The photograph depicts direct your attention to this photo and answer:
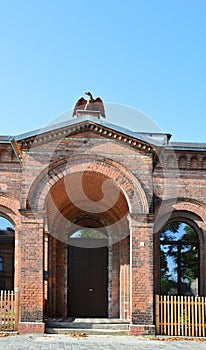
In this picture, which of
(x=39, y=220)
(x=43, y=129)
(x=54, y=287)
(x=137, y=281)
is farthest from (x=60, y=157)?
(x=54, y=287)

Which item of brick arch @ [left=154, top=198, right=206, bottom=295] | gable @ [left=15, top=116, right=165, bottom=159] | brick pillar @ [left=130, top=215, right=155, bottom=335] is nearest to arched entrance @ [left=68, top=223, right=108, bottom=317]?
brick arch @ [left=154, top=198, right=206, bottom=295]

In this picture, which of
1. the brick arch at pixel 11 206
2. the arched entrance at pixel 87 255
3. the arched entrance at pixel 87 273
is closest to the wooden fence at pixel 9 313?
the arched entrance at pixel 87 255

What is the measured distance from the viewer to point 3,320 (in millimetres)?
16172

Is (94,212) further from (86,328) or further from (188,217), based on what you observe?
(86,328)

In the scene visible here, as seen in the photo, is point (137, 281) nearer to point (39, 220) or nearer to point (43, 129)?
point (39, 220)

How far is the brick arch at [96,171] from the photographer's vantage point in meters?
16.1

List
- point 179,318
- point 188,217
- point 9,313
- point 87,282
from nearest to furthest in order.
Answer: point 9,313, point 179,318, point 188,217, point 87,282

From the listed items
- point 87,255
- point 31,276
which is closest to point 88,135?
point 31,276

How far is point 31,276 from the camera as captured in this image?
1559cm

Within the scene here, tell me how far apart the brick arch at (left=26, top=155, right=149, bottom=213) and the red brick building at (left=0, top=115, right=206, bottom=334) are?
0.03m

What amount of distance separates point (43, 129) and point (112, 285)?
7.06m

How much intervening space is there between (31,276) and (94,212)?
19.0 ft

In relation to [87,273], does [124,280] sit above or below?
below

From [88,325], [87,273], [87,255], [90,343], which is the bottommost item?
[90,343]
